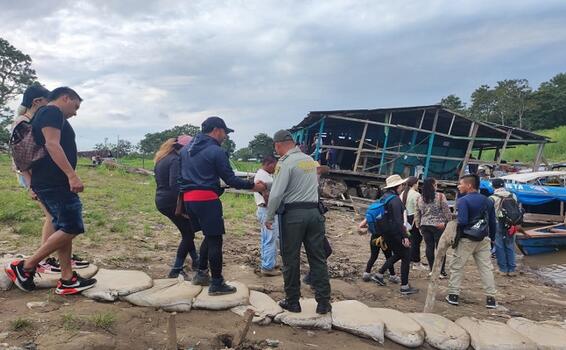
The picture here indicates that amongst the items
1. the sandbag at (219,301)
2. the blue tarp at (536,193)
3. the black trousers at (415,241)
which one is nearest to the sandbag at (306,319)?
the sandbag at (219,301)

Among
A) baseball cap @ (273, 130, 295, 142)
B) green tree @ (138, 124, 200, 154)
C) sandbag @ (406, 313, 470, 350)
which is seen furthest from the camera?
green tree @ (138, 124, 200, 154)

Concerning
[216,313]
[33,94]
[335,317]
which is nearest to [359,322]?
[335,317]

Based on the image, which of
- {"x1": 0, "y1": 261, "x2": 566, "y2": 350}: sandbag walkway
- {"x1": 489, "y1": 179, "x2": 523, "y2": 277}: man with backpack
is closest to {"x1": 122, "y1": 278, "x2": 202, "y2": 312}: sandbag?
{"x1": 0, "y1": 261, "x2": 566, "y2": 350}: sandbag walkway

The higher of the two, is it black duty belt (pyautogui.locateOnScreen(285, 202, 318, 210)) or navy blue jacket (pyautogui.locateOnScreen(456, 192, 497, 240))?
black duty belt (pyautogui.locateOnScreen(285, 202, 318, 210))

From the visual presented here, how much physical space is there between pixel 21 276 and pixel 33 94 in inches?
65.2

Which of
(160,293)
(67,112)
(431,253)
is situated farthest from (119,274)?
(431,253)

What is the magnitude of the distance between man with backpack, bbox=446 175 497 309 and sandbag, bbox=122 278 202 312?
128 inches

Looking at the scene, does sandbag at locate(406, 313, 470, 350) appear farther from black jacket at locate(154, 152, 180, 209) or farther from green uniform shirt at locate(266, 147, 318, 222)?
black jacket at locate(154, 152, 180, 209)

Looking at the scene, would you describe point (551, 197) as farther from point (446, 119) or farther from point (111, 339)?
point (111, 339)

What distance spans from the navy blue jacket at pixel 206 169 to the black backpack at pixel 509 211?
5.03 meters

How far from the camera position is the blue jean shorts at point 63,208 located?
3439 mm

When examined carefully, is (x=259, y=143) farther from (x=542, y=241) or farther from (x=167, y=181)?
(x=167, y=181)

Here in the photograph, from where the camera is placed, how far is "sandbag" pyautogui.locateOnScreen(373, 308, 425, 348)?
144 inches

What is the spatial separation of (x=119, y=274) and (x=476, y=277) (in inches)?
228
